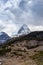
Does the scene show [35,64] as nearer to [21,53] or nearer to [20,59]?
[20,59]

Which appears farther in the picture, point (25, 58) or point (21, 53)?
point (21, 53)

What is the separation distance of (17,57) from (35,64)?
23304mm

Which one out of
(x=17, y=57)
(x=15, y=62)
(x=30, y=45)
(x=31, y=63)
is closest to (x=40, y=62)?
(x=31, y=63)

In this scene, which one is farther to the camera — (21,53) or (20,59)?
(21,53)

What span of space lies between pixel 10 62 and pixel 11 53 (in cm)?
2231

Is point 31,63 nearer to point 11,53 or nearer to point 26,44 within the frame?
point 11,53

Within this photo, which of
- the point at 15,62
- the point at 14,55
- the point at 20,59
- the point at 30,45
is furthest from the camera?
the point at 30,45

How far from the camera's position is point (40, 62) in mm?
105812

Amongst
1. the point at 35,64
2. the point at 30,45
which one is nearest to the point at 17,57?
the point at 35,64

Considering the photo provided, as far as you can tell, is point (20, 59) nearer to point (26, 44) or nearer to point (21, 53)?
point (21, 53)

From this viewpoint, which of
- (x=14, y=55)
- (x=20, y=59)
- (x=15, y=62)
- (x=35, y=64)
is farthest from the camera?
(x=14, y=55)

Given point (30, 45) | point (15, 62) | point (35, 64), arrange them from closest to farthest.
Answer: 1. point (35, 64)
2. point (15, 62)
3. point (30, 45)

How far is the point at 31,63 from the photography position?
105 m

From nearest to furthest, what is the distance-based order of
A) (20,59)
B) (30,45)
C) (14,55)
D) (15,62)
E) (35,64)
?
1. (35,64)
2. (15,62)
3. (20,59)
4. (14,55)
5. (30,45)
